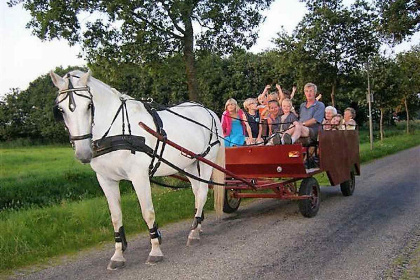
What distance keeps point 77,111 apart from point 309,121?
4.40 metres

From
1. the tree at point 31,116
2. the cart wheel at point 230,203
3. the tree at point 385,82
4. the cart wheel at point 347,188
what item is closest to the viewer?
the cart wheel at point 230,203

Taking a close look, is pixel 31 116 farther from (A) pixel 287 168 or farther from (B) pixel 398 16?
(A) pixel 287 168

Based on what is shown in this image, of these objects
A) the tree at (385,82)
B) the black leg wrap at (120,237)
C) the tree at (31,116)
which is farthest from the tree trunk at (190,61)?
the tree at (31,116)

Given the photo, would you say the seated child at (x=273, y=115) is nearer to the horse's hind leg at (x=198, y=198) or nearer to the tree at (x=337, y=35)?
the horse's hind leg at (x=198, y=198)

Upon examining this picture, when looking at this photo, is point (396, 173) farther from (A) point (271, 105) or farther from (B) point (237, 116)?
(B) point (237, 116)

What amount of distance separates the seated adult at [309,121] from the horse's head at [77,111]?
361 centimetres

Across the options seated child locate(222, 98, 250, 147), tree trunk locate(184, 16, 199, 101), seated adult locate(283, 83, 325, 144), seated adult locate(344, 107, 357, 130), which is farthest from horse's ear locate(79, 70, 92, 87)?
tree trunk locate(184, 16, 199, 101)

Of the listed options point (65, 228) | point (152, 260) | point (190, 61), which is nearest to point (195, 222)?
point (152, 260)

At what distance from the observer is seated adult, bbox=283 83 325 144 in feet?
23.0

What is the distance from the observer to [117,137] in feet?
15.0

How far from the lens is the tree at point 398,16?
1647 cm

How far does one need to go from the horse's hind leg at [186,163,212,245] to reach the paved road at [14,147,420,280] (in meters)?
0.16

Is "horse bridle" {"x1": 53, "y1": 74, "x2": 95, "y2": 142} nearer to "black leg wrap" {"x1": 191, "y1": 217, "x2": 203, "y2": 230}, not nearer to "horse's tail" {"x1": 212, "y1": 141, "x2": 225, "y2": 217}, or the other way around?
"black leg wrap" {"x1": 191, "y1": 217, "x2": 203, "y2": 230}

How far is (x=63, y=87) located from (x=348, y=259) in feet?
11.6
